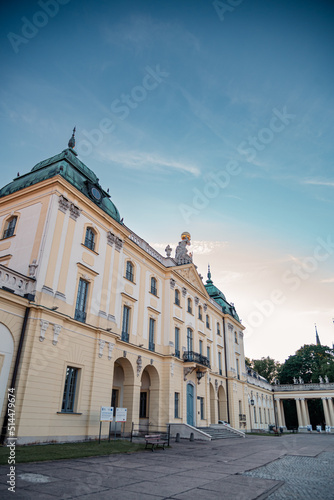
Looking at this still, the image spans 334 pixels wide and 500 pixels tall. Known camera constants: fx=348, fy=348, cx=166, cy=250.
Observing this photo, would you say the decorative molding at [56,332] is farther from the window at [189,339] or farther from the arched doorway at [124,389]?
the window at [189,339]

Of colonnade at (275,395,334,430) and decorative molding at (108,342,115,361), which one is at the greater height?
decorative molding at (108,342,115,361)

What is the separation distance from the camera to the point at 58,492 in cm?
711

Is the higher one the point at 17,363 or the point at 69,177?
the point at 69,177

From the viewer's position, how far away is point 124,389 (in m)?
24.2

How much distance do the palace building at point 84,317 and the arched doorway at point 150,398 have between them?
0.08m

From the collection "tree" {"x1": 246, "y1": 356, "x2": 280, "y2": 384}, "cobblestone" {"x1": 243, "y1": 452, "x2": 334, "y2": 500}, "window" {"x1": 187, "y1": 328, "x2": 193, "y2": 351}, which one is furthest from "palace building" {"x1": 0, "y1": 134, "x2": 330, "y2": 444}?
"tree" {"x1": 246, "y1": 356, "x2": 280, "y2": 384}

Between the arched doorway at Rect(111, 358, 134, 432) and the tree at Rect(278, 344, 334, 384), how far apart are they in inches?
2054

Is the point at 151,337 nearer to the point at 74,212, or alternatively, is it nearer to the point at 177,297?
the point at 177,297

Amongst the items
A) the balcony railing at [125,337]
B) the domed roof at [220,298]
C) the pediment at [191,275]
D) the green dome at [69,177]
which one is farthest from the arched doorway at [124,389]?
the domed roof at [220,298]

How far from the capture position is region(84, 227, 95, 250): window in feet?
71.6

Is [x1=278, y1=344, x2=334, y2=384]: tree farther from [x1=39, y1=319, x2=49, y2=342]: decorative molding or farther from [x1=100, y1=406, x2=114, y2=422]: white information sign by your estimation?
[x1=39, y1=319, x2=49, y2=342]: decorative molding

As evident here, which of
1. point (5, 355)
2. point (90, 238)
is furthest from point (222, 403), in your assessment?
point (5, 355)

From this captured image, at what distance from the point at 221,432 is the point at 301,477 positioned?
24544 mm

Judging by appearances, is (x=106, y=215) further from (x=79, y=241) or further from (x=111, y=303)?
(x=111, y=303)
